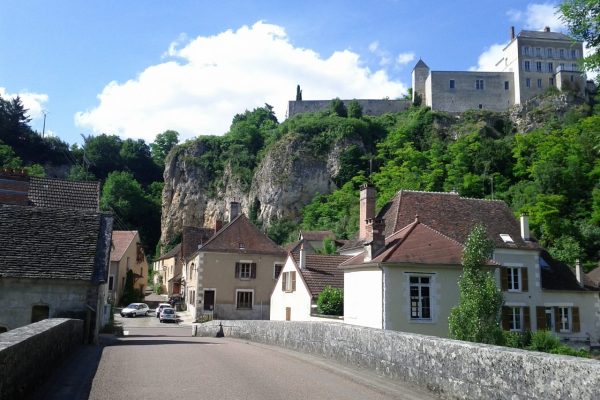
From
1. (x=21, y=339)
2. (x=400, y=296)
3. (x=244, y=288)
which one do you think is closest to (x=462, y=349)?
(x=21, y=339)

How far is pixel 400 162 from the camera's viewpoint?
7281 cm

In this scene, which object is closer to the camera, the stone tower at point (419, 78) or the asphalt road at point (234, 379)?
the asphalt road at point (234, 379)

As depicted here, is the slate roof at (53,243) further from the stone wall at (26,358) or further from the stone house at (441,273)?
the stone house at (441,273)

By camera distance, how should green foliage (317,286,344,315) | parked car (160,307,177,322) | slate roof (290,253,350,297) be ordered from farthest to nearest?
parked car (160,307,177,322)
slate roof (290,253,350,297)
green foliage (317,286,344,315)

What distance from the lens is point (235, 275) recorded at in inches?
1518

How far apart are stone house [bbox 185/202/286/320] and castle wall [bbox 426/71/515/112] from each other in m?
53.1

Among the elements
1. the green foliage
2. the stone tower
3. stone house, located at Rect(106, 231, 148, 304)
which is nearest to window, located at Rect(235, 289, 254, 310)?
stone house, located at Rect(106, 231, 148, 304)

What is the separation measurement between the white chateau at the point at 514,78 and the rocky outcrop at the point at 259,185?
17949 mm

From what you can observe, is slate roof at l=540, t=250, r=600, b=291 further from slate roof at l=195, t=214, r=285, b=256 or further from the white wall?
slate roof at l=195, t=214, r=285, b=256

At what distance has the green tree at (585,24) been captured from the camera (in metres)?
13.0

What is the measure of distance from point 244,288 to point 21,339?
107ft

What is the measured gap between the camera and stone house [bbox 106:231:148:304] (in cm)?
4419

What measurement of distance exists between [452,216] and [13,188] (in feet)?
72.6

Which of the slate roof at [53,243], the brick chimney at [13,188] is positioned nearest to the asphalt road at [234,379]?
the slate roof at [53,243]
